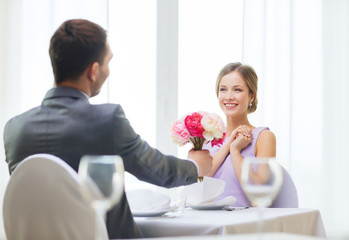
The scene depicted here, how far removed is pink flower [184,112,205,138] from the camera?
2.34m

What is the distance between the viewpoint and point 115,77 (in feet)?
12.7

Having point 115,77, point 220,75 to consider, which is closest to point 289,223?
point 220,75

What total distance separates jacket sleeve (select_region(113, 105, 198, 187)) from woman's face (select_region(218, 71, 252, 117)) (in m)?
1.18

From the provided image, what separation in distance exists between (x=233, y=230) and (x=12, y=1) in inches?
96.0

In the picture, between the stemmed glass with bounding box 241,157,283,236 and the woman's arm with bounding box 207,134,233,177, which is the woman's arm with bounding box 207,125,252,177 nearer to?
the woman's arm with bounding box 207,134,233,177

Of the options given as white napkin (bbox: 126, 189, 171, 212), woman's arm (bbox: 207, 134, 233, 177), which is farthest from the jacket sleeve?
woman's arm (bbox: 207, 134, 233, 177)

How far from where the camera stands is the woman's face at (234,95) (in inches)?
128

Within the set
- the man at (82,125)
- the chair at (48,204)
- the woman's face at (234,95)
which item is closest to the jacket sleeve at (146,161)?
the man at (82,125)

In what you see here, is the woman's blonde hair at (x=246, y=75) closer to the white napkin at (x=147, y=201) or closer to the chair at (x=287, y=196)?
the chair at (x=287, y=196)

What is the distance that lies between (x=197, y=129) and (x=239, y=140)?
0.75 meters

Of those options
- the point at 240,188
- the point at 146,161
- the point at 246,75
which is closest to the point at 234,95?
the point at 246,75

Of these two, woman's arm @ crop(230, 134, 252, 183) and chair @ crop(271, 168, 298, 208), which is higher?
woman's arm @ crop(230, 134, 252, 183)

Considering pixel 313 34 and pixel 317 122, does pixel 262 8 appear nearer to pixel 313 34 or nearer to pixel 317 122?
pixel 313 34

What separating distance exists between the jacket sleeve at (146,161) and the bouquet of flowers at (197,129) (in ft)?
0.76
